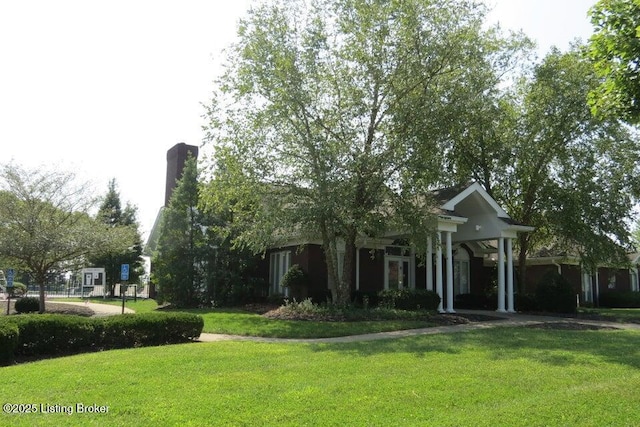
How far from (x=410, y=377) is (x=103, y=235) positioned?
16986mm

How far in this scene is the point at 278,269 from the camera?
86.9 feet

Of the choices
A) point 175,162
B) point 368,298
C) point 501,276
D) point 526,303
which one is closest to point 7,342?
point 368,298

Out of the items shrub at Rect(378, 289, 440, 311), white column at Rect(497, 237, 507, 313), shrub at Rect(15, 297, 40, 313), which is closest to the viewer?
shrub at Rect(378, 289, 440, 311)

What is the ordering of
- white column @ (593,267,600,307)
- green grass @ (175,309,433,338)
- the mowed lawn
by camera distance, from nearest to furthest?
the mowed lawn, green grass @ (175,309,433,338), white column @ (593,267,600,307)

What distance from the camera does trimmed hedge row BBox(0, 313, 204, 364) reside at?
10.4 m

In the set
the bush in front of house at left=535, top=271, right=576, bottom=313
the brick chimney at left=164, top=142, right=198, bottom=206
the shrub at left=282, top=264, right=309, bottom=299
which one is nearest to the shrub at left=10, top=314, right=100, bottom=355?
the shrub at left=282, top=264, right=309, bottom=299

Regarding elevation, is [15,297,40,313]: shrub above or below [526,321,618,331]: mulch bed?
above

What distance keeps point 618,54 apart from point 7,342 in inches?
435

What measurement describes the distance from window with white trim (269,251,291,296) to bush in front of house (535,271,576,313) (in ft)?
36.5

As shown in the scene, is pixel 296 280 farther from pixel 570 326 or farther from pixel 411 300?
pixel 570 326

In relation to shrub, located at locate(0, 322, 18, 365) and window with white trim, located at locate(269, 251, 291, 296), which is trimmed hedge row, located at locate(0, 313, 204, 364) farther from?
window with white trim, located at locate(269, 251, 291, 296)

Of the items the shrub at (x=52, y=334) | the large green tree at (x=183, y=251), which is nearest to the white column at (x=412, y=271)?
the large green tree at (x=183, y=251)

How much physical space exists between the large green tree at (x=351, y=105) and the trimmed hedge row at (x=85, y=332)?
5.71 meters

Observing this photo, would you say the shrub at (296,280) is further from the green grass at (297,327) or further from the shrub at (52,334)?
the shrub at (52,334)
